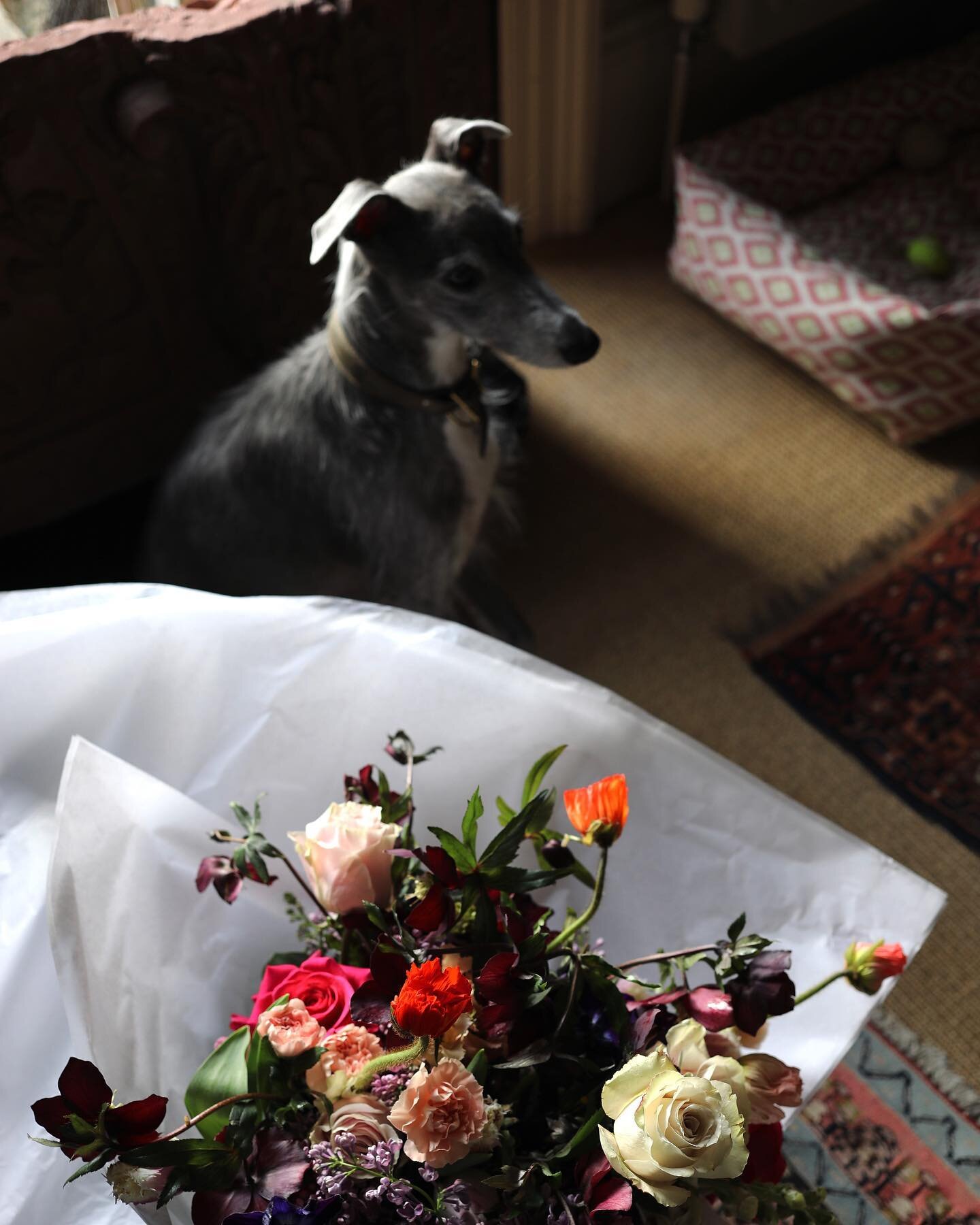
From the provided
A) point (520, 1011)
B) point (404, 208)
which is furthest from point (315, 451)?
point (520, 1011)

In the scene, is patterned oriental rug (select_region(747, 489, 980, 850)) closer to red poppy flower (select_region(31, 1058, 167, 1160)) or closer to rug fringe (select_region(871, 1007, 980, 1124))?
rug fringe (select_region(871, 1007, 980, 1124))

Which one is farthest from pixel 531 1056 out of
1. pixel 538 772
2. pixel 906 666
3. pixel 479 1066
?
pixel 906 666

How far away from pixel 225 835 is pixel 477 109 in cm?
87

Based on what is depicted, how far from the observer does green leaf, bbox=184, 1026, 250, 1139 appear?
47 centimetres

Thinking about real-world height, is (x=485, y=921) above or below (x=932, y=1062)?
above

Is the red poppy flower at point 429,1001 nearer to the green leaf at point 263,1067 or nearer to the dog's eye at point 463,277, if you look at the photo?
the green leaf at point 263,1067

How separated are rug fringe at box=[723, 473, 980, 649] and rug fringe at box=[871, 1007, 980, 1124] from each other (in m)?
0.44

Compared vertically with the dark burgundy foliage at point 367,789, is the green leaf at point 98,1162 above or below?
below

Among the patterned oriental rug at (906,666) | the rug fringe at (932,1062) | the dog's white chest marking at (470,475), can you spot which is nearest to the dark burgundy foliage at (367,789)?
the dog's white chest marking at (470,475)

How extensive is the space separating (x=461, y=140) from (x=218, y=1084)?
738 mm

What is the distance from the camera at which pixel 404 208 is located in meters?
0.84

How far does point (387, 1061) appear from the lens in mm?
443

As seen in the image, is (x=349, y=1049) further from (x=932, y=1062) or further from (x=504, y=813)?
(x=932, y=1062)

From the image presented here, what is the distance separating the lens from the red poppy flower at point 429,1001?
1.31 feet
